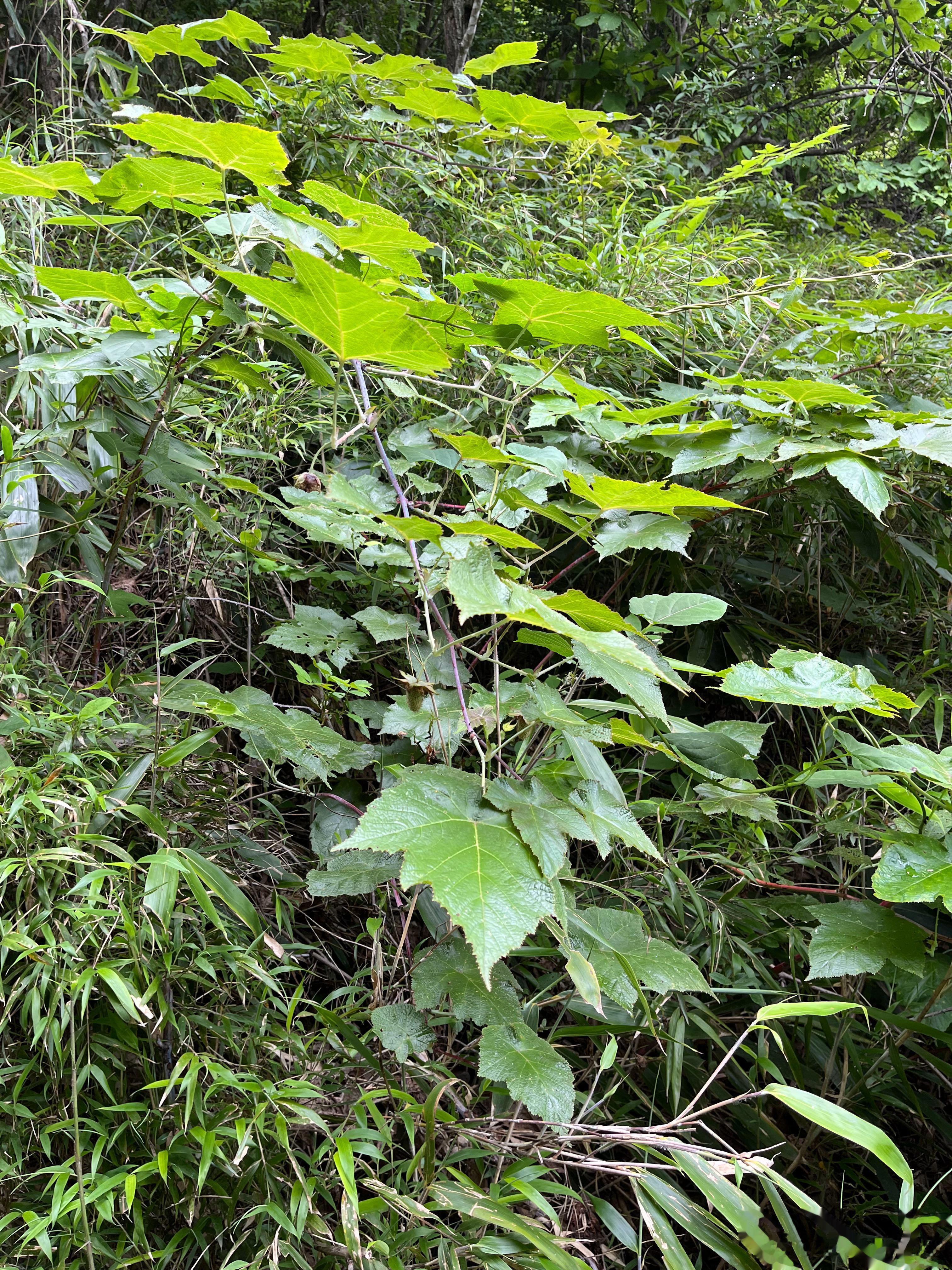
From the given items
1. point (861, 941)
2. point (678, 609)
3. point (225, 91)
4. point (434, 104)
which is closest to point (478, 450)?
point (678, 609)

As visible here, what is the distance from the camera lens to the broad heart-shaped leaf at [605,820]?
3.01 feet

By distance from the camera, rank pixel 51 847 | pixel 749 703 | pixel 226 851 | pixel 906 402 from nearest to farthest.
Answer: pixel 51 847 → pixel 226 851 → pixel 749 703 → pixel 906 402

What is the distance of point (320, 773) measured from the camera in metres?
1.09

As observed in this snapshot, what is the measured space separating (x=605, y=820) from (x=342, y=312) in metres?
0.62

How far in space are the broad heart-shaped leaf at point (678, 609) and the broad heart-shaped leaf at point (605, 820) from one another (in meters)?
0.29

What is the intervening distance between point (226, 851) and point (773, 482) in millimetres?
1156

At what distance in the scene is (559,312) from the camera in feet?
3.64

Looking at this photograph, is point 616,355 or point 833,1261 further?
point 616,355

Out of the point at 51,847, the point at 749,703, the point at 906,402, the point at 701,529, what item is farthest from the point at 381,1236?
the point at 906,402

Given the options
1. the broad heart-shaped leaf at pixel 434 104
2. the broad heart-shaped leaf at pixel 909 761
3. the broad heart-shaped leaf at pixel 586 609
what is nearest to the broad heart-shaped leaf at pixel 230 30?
the broad heart-shaped leaf at pixel 434 104

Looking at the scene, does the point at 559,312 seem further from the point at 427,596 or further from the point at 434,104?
the point at 434,104

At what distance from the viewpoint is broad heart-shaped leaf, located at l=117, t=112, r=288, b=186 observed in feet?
3.22

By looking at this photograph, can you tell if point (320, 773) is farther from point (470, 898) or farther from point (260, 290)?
point (260, 290)

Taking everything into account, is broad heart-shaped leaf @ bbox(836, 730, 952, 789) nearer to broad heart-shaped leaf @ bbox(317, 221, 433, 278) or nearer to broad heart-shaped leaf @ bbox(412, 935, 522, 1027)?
broad heart-shaped leaf @ bbox(412, 935, 522, 1027)
